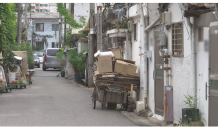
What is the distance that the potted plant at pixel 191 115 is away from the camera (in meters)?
9.55

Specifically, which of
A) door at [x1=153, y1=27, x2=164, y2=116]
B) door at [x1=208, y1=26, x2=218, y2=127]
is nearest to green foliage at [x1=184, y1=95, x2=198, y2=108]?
door at [x1=208, y1=26, x2=218, y2=127]

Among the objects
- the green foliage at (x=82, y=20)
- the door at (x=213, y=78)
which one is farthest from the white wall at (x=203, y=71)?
the green foliage at (x=82, y=20)

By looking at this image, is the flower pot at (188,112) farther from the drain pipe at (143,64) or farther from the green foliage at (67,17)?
the green foliage at (67,17)

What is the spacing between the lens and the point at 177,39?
1121 centimetres

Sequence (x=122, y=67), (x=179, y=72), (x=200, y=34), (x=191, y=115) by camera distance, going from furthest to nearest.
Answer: (x=122, y=67) < (x=179, y=72) < (x=200, y=34) < (x=191, y=115)

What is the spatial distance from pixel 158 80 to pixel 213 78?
371 centimetres

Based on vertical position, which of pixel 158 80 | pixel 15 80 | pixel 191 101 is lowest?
pixel 15 80

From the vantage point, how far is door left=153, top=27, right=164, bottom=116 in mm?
12344

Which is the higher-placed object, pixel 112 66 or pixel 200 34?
pixel 200 34

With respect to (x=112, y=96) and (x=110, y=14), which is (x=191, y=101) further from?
(x=110, y=14)

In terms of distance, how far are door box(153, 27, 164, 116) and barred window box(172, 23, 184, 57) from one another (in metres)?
0.99

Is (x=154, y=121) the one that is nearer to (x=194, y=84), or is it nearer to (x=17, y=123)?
(x=194, y=84)

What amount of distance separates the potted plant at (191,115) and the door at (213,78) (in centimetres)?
47

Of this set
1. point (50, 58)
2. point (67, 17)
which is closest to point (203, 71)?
point (67, 17)
